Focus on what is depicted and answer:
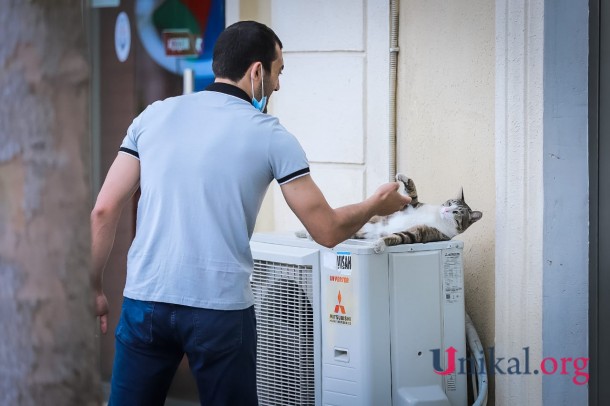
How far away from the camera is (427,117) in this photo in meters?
4.58

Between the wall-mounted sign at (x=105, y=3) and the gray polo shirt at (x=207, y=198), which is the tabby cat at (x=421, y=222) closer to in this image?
the gray polo shirt at (x=207, y=198)

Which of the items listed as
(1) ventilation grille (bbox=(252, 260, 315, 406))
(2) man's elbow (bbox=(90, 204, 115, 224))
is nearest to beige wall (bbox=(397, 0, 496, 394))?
(1) ventilation grille (bbox=(252, 260, 315, 406))

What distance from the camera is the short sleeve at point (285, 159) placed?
2.89m

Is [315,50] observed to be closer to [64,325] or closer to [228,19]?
[228,19]

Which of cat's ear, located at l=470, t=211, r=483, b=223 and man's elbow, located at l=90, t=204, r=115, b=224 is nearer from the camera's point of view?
man's elbow, located at l=90, t=204, r=115, b=224

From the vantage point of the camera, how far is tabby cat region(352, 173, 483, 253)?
4.09 metres

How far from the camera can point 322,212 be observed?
2938mm

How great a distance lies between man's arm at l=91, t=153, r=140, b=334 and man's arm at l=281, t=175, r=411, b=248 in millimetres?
517

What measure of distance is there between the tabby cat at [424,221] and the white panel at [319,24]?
2.99ft

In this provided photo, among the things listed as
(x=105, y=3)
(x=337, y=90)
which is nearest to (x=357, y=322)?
(x=337, y=90)

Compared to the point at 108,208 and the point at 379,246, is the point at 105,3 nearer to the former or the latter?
the point at 379,246

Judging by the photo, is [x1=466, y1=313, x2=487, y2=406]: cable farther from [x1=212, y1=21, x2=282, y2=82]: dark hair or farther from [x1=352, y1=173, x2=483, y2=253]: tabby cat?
[x1=212, y1=21, x2=282, y2=82]: dark hair

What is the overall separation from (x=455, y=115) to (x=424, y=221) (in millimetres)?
595

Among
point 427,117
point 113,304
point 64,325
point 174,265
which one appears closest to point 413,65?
point 427,117
